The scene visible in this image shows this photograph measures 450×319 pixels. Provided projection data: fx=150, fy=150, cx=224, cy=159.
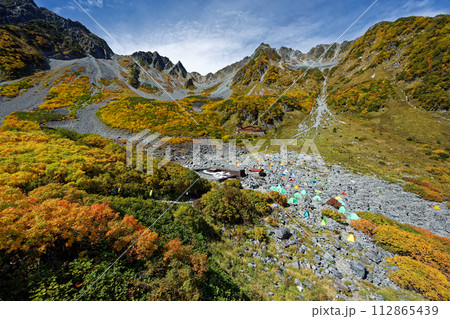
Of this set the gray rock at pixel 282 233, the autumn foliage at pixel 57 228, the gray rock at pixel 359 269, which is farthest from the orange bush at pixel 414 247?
the autumn foliage at pixel 57 228

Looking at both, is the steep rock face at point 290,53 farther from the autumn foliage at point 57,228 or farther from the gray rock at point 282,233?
the autumn foliage at point 57,228

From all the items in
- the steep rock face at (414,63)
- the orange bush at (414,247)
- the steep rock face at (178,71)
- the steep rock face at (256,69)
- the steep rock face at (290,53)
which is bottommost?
the orange bush at (414,247)

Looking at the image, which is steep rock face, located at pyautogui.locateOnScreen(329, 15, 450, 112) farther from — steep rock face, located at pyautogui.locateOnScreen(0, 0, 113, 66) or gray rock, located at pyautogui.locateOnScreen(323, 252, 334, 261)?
steep rock face, located at pyautogui.locateOnScreen(0, 0, 113, 66)

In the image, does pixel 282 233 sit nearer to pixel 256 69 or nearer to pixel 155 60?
pixel 256 69

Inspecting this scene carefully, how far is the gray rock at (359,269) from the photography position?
29.0ft

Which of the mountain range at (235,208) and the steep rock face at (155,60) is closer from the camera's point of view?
the mountain range at (235,208)

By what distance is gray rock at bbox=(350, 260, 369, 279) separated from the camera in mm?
8828

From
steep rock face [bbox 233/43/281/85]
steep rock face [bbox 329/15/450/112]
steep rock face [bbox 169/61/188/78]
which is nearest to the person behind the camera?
steep rock face [bbox 329/15/450/112]

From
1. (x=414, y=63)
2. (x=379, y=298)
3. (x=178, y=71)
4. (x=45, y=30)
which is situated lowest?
(x=379, y=298)

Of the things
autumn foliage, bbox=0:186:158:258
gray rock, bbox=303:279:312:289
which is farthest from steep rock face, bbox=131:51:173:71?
gray rock, bbox=303:279:312:289

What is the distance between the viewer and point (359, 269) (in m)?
8.98

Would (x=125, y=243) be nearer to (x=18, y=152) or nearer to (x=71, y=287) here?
(x=71, y=287)

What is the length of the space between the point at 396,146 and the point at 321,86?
72285 millimetres

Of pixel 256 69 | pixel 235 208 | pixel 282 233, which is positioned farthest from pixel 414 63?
pixel 256 69
